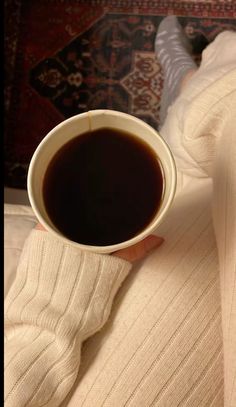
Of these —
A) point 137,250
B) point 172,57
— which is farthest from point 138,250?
point 172,57

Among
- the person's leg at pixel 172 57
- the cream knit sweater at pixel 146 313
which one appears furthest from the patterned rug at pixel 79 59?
the cream knit sweater at pixel 146 313

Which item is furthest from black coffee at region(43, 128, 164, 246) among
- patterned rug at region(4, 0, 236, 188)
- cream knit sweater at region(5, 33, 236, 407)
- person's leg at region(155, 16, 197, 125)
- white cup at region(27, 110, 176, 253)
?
patterned rug at region(4, 0, 236, 188)

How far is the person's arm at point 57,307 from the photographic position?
603 mm

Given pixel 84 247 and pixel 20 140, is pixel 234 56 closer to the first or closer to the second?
pixel 84 247

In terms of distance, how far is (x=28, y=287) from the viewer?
64 centimetres

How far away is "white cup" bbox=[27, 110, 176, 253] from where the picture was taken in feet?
Answer: 1.48

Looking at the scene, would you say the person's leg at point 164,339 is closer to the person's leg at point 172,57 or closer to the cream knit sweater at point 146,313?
the cream knit sweater at point 146,313

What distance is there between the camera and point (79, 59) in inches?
50.1

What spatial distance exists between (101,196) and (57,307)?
0.23 metres

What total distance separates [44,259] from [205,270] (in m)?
0.23

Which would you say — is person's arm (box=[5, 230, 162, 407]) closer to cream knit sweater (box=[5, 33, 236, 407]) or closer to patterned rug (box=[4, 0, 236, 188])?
cream knit sweater (box=[5, 33, 236, 407])

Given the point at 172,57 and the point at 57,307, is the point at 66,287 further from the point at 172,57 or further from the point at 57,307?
the point at 172,57

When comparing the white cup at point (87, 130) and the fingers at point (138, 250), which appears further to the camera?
the fingers at point (138, 250)

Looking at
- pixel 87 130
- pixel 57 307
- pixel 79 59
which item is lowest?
pixel 57 307
